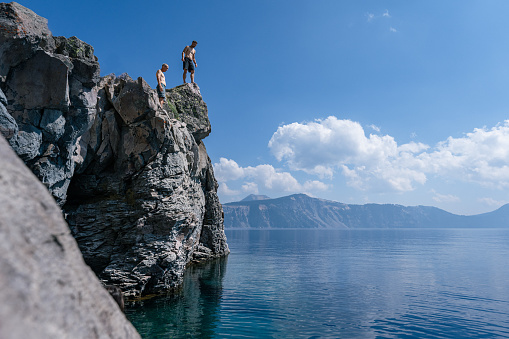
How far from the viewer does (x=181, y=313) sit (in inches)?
845

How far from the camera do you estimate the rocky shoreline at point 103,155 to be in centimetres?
1912

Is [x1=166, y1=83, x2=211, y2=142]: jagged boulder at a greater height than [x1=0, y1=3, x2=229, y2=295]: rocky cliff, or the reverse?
[x1=166, y1=83, x2=211, y2=142]: jagged boulder

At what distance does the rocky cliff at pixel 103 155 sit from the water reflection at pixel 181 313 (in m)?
2.09

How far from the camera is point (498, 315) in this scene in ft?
74.7

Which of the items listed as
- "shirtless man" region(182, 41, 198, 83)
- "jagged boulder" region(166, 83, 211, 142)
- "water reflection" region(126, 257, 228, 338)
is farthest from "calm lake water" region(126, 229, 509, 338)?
"shirtless man" region(182, 41, 198, 83)

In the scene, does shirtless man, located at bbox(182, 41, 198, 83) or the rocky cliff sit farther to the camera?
shirtless man, located at bbox(182, 41, 198, 83)

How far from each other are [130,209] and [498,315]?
3054cm

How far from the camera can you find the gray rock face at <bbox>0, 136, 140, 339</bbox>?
3049 millimetres

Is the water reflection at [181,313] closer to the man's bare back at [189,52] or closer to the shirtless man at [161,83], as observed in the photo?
the shirtless man at [161,83]

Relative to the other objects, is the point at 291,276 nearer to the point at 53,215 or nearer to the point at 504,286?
the point at 504,286

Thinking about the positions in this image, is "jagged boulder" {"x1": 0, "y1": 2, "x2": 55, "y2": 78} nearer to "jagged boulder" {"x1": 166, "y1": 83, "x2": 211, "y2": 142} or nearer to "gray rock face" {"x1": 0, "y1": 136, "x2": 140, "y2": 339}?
"jagged boulder" {"x1": 166, "y1": 83, "x2": 211, "y2": 142}

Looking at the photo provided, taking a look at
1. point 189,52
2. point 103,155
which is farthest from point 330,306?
point 189,52

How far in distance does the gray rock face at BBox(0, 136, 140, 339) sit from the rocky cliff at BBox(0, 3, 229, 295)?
59.6 feet

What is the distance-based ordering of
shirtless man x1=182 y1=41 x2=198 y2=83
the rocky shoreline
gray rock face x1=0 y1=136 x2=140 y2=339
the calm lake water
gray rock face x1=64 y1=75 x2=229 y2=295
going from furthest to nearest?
shirtless man x1=182 y1=41 x2=198 y2=83 < gray rock face x1=64 y1=75 x2=229 y2=295 < the rocky shoreline < the calm lake water < gray rock face x1=0 y1=136 x2=140 y2=339
